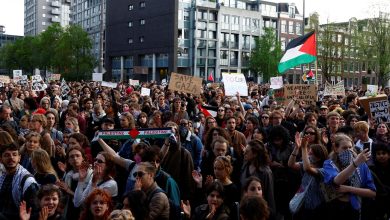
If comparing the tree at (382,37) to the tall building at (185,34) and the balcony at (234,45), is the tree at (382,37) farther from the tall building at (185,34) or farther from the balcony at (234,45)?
the balcony at (234,45)

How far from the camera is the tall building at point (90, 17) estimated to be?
3907 inches

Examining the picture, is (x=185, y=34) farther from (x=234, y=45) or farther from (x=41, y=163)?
(x=41, y=163)

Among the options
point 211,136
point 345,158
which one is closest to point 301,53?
point 211,136

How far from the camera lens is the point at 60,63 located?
67.8 metres

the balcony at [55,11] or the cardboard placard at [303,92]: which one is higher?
the balcony at [55,11]

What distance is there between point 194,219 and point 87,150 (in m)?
2.45

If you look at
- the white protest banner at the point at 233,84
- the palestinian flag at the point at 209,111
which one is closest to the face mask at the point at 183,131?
the palestinian flag at the point at 209,111

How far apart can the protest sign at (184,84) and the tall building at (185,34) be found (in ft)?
168

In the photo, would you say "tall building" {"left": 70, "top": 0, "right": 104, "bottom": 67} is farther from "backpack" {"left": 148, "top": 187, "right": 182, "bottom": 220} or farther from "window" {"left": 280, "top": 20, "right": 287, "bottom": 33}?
"backpack" {"left": 148, "top": 187, "right": 182, "bottom": 220}

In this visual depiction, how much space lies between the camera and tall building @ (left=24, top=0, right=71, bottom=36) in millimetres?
148000

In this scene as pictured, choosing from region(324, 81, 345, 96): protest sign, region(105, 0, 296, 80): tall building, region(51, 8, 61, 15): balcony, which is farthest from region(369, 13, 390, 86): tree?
region(51, 8, 61, 15): balcony

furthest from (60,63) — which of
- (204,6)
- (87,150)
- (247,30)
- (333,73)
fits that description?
(87,150)

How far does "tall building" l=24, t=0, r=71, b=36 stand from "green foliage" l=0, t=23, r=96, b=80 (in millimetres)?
62281

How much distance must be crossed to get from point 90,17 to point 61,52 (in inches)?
1557
